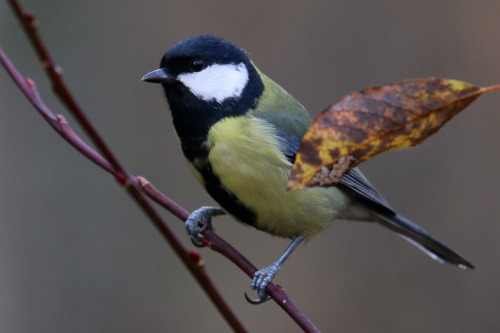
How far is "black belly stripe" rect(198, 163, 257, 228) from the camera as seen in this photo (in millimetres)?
2146

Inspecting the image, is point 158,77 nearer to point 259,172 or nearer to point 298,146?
point 259,172

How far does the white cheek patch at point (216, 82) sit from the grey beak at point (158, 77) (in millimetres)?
41

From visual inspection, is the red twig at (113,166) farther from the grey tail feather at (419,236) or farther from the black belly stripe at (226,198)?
the grey tail feather at (419,236)

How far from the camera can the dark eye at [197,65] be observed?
2180 mm

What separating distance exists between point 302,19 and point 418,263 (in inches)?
72.3

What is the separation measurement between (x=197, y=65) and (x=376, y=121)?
1248 millimetres

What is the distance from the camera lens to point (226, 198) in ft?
7.16

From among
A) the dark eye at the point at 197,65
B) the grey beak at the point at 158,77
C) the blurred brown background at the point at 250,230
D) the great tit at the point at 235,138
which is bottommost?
the blurred brown background at the point at 250,230

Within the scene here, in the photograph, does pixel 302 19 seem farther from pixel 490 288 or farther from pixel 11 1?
pixel 11 1

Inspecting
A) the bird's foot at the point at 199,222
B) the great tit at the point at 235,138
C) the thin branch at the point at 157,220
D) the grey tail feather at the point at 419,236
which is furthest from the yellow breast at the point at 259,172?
the thin branch at the point at 157,220

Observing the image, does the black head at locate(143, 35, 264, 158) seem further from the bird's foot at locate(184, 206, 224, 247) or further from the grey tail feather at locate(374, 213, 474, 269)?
the grey tail feather at locate(374, 213, 474, 269)

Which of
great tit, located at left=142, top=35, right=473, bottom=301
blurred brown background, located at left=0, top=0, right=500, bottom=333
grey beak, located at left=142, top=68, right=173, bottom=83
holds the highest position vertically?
grey beak, located at left=142, top=68, right=173, bottom=83

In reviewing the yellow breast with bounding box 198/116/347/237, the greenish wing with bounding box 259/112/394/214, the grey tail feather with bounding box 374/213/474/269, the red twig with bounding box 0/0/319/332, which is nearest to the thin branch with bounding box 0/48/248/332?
the red twig with bounding box 0/0/319/332

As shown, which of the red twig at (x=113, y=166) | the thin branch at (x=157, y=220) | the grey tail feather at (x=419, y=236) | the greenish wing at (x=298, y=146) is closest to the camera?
the red twig at (x=113, y=166)
